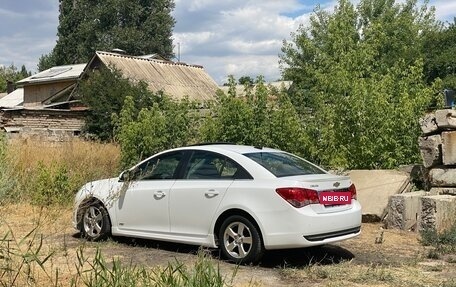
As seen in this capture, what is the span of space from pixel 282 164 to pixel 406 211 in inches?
135

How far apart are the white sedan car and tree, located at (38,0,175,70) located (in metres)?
54.6

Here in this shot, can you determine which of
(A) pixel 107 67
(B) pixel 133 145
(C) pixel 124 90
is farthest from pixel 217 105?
(A) pixel 107 67

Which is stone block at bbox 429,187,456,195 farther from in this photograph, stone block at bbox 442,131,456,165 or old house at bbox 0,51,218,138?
old house at bbox 0,51,218,138

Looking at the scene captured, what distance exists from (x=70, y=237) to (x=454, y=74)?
2923cm

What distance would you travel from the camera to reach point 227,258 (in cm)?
775

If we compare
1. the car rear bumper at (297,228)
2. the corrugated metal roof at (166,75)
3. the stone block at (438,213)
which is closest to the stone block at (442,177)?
the stone block at (438,213)

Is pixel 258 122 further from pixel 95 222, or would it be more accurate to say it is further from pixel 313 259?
pixel 313 259

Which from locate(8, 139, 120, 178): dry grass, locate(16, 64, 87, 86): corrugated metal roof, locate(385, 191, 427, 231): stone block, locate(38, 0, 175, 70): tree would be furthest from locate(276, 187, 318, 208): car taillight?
locate(38, 0, 175, 70): tree

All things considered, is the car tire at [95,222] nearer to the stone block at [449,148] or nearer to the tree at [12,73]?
the stone block at [449,148]

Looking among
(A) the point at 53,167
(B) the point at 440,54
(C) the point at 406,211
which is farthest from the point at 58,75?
(C) the point at 406,211

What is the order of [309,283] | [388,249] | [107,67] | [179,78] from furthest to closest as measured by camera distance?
[179,78] < [107,67] < [388,249] < [309,283]

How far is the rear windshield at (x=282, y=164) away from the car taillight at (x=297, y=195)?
0.41 m

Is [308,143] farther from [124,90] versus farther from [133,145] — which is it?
[124,90]

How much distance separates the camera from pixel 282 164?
8.18m
